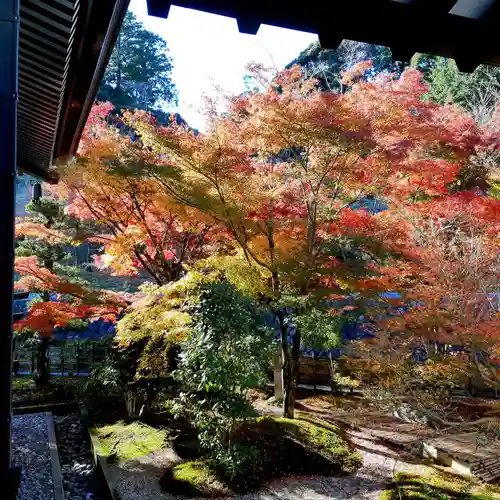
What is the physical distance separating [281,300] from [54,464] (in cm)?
485

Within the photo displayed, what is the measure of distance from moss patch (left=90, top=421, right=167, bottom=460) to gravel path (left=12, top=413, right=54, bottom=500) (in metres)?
1.03

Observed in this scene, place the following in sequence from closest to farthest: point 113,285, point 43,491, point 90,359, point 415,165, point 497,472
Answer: point 43,491, point 497,472, point 415,165, point 90,359, point 113,285

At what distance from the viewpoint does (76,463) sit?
8648 millimetres

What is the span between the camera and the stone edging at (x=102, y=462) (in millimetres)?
7113

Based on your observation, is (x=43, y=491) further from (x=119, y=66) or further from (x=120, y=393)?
(x=119, y=66)

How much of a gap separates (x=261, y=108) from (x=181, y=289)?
3.55 metres

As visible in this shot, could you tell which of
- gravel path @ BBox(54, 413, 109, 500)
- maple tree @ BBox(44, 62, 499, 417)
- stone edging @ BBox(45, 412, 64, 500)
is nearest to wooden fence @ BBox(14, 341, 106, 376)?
gravel path @ BBox(54, 413, 109, 500)

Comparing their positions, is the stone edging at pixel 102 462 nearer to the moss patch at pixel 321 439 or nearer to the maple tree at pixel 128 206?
the moss patch at pixel 321 439

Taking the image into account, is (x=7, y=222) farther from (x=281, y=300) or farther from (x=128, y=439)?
(x=128, y=439)

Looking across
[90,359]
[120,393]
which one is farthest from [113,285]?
[120,393]

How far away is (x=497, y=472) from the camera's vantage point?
7.23m

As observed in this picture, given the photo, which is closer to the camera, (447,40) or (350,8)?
(350,8)

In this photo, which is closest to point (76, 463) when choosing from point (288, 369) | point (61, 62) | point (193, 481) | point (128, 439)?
point (128, 439)

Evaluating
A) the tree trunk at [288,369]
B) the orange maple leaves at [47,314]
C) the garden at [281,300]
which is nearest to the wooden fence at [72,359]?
A: the garden at [281,300]
